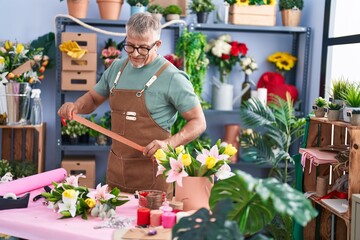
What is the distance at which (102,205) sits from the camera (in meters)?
2.29

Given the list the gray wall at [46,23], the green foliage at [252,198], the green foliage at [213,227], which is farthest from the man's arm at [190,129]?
the gray wall at [46,23]

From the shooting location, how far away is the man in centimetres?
281

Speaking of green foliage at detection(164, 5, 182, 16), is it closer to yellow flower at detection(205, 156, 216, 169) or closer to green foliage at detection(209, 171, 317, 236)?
yellow flower at detection(205, 156, 216, 169)

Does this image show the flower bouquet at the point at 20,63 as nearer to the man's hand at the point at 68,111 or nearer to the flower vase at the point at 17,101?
the flower vase at the point at 17,101

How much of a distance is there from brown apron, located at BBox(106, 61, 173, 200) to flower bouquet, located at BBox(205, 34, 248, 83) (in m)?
2.00

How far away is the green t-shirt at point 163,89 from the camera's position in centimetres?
284

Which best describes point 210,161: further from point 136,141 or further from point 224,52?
point 224,52

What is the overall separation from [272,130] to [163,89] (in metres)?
1.87

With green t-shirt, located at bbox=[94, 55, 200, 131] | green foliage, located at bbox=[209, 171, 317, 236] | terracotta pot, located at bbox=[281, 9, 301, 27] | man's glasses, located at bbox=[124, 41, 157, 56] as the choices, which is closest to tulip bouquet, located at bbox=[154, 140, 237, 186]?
green foliage, located at bbox=[209, 171, 317, 236]

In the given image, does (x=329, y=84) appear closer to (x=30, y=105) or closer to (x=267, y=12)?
(x=267, y=12)

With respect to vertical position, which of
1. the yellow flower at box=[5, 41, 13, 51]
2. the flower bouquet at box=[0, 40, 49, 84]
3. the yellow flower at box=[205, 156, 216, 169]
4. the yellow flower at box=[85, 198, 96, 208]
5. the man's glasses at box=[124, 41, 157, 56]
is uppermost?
the yellow flower at box=[5, 41, 13, 51]

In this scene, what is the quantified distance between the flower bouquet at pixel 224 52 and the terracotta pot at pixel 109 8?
0.84 metres

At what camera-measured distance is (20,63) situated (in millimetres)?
4469

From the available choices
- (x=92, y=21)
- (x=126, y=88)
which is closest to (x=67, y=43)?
(x=92, y=21)
